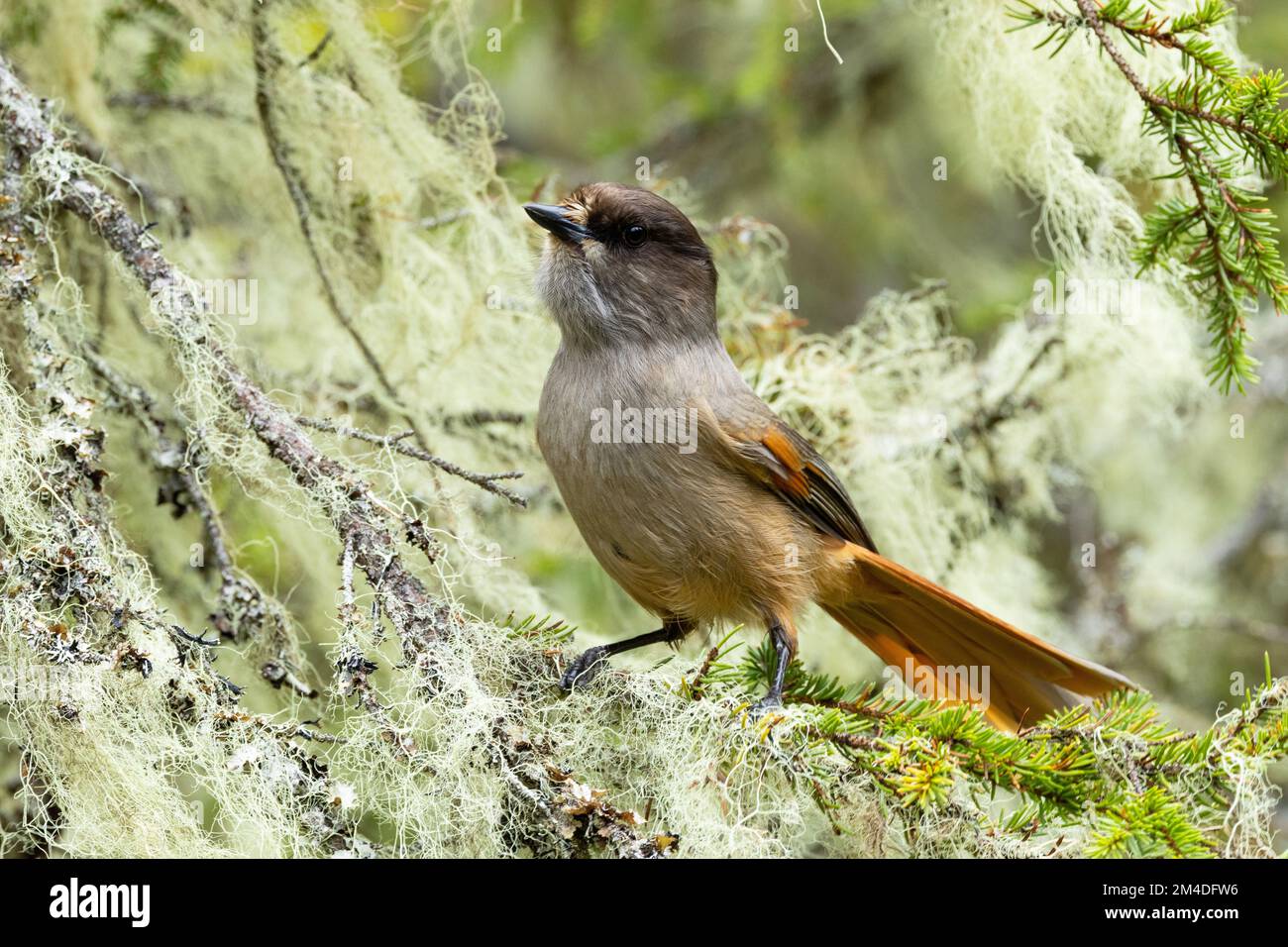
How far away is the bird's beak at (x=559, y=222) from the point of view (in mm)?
3342

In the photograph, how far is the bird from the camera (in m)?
3.21

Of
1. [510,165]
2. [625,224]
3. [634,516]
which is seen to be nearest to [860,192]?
[510,165]

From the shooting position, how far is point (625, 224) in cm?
347

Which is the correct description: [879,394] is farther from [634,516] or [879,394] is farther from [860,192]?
[860,192]

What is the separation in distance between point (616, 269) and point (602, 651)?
3.63 feet

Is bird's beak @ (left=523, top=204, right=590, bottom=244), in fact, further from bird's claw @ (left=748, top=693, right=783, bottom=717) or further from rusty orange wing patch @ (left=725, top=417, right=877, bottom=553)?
bird's claw @ (left=748, top=693, right=783, bottom=717)

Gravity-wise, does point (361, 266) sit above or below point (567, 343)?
above

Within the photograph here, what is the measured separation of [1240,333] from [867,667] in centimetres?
200

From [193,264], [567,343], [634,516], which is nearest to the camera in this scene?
[634,516]

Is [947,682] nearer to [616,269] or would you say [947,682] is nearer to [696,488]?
[696,488]

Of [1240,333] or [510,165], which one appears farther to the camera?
[510,165]

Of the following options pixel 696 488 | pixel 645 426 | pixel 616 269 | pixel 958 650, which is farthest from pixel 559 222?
pixel 958 650

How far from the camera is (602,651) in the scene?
303 centimetres
